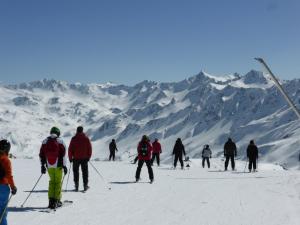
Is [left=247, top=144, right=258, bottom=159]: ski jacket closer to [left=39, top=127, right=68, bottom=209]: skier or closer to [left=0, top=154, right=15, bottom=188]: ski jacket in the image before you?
[left=39, top=127, right=68, bottom=209]: skier

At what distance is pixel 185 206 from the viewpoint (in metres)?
14.6

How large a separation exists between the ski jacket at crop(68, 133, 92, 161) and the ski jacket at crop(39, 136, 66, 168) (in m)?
3.61

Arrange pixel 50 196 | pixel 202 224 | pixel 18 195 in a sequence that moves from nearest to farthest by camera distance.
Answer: pixel 202 224, pixel 50 196, pixel 18 195

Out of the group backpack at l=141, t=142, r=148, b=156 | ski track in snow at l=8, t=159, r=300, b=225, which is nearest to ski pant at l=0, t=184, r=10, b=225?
ski track in snow at l=8, t=159, r=300, b=225

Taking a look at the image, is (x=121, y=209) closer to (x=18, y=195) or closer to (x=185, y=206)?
(x=185, y=206)

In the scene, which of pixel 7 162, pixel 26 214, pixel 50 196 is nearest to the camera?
pixel 7 162

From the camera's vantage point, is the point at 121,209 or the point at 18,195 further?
the point at 18,195

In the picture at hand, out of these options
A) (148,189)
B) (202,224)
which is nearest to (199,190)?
(148,189)

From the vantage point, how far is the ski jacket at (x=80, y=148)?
17.8 meters

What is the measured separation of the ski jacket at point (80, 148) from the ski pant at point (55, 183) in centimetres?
378

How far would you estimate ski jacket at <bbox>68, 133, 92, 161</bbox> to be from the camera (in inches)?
699

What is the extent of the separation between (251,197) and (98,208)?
5847 mm

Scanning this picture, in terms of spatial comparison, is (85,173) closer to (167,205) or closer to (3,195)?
(167,205)

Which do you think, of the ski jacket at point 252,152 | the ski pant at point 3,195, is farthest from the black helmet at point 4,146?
the ski jacket at point 252,152
